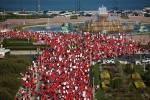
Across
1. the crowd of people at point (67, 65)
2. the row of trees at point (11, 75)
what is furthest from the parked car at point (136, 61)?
the row of trees at point (11, 75)

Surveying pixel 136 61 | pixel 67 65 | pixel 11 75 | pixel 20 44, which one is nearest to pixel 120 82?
pixel 67 65

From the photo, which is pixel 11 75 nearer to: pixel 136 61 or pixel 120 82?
pixel 120 82

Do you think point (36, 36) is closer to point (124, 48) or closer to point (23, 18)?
point (124, 48)

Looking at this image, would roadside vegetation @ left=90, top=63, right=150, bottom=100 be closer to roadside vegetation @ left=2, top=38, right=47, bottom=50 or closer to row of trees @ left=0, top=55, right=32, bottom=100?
row of trees @ left=0, top=55, right=32, bottom=100

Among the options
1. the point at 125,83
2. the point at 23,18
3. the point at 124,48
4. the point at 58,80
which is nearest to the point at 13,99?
the point at 58,80

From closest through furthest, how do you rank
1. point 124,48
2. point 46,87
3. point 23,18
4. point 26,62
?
point 46,87 → point 26,62 → point 124,48 → point 23,18

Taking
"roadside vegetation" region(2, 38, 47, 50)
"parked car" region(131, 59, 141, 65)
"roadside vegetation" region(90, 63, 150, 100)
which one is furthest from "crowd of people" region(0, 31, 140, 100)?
"parked car" region(131, 59, 141, 65)
